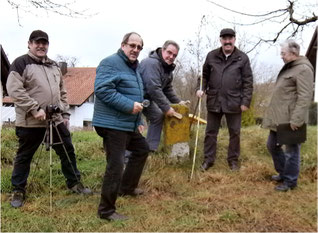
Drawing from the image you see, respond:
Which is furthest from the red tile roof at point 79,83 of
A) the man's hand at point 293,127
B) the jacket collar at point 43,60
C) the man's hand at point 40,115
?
the man's hand at point 293,127

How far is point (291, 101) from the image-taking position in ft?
14.8

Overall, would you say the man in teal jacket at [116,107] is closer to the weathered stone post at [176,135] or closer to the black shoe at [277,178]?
the weathered stone post at [176,135]

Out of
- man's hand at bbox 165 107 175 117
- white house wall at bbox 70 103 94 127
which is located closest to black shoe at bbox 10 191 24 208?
man's hand at bbox 165 107 175 117

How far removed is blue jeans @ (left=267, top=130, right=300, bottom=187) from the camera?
4.59 m

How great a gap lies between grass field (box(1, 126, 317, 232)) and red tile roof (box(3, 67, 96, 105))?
19251mm

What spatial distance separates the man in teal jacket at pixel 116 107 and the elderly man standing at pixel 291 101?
203 cm

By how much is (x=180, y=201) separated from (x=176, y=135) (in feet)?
5.24

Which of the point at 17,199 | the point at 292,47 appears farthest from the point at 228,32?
the point at 17,199

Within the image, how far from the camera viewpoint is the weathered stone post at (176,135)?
555 centimetres

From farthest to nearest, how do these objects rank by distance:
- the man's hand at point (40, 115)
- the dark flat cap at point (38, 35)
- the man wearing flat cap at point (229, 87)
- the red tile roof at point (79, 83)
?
the red tile roof at point (79, 83) → the man wearing flat cap at point (229, 87) → the dark flat cap at point (38, 35) → the man's hand at point (40, 115)

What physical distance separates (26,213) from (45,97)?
1384 millimetres

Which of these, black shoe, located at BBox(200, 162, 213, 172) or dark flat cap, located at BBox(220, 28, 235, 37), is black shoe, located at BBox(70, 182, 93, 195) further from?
dark flat cap, located at BBox(220, 28, 235, 37)

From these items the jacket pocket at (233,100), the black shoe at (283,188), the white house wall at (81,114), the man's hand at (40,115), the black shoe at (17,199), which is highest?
the jacket pocket at (233,100)

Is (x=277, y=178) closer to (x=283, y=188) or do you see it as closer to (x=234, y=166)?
(x=283, y=188)
